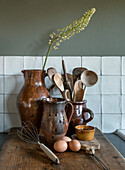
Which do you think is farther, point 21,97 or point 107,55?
point 107,55

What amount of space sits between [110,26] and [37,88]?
2.04 feet

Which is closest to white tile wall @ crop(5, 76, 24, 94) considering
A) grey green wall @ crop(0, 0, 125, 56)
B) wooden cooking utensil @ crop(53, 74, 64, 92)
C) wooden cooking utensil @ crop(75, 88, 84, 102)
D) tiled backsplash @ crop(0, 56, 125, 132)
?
tiled backsplash @ crop(0, 56, 125, 132)

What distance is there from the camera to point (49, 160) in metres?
0.73

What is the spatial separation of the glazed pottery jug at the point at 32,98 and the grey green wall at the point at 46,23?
248 mm

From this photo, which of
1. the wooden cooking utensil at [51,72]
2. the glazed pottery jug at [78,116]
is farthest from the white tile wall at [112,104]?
the wooden cooking utensil at [51,72]

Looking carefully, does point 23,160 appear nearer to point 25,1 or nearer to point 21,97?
point 21,97

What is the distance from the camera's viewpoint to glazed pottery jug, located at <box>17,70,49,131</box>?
97cm

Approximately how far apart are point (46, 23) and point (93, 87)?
1.63 ft

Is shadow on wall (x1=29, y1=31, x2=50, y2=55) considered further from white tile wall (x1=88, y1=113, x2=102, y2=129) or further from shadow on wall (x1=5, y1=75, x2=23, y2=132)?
white tile wall (x1=88, y1=113, x2=102, y2=129)

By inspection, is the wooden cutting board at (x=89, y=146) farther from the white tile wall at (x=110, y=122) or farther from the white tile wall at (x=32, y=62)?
the white tile wall at (x=32, y=62)

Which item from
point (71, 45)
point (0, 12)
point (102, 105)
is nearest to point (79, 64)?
point (71, 45)

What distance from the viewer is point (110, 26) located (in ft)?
4.02

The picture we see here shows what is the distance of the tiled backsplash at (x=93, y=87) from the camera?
47.4 inches

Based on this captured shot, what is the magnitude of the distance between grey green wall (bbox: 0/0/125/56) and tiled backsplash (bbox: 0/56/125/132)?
0.19 ft
